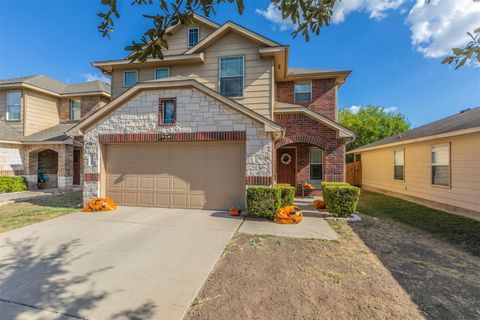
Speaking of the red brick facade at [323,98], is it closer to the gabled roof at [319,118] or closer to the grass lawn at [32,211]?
the gabled roof at [319,118]

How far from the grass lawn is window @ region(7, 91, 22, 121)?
7.65m

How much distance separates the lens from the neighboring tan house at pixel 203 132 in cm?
763

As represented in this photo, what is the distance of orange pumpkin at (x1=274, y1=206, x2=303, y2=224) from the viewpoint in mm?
6652

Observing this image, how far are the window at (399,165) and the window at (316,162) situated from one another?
4.18 metres

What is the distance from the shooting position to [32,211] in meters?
7.93

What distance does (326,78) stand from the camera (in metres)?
11.8

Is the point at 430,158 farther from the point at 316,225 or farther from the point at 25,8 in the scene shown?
the point at 25,8

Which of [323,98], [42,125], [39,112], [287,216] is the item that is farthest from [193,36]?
[42,125]

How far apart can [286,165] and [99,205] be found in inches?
342

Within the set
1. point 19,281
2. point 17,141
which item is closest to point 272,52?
point 19,281

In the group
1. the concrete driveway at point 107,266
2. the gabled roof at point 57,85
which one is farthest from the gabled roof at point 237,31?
the gabled roof at point 57,85

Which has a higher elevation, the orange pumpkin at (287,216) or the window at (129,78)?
the window at (129,78)

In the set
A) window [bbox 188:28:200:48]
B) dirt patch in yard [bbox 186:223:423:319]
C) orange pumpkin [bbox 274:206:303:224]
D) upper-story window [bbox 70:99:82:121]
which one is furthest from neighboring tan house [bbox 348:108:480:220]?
upper-story window [bbox 70:99:82:121]

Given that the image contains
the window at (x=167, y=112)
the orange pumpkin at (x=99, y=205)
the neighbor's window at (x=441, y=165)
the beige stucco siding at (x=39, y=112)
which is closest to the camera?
the orange pumpkin at (x=99, y=205)
